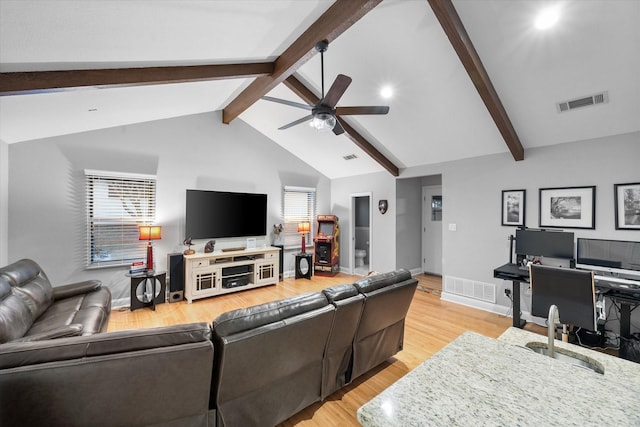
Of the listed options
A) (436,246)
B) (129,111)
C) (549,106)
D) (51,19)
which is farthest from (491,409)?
(436,246)

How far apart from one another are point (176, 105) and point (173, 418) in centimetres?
410

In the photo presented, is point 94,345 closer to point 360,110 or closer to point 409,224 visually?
point 360,110

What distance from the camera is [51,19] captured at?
1.64 m

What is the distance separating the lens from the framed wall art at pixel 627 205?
119 inches

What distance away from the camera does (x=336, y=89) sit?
8.38 feet

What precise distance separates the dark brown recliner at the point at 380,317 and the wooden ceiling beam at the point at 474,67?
224 cm

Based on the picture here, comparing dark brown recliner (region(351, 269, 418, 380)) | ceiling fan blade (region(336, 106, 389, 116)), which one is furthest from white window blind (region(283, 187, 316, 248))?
dark brown recliner (region(351, 269, 418, 380))

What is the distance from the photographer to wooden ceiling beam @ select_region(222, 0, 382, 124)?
2375mm

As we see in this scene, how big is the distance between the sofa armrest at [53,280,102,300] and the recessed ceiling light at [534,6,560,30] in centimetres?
533

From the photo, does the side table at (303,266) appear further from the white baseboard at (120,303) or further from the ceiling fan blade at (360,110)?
the ceiling fan blade at (360,110)

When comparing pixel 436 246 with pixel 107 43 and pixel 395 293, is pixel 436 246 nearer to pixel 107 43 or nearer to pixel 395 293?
pixel 395 293

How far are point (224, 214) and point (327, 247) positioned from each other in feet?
7.93

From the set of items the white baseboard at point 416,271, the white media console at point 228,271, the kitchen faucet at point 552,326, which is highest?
the kitchen faucet at point 552,326

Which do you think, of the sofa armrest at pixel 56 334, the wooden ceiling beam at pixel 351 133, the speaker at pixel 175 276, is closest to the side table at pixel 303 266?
the speaker at pixel 175 276
